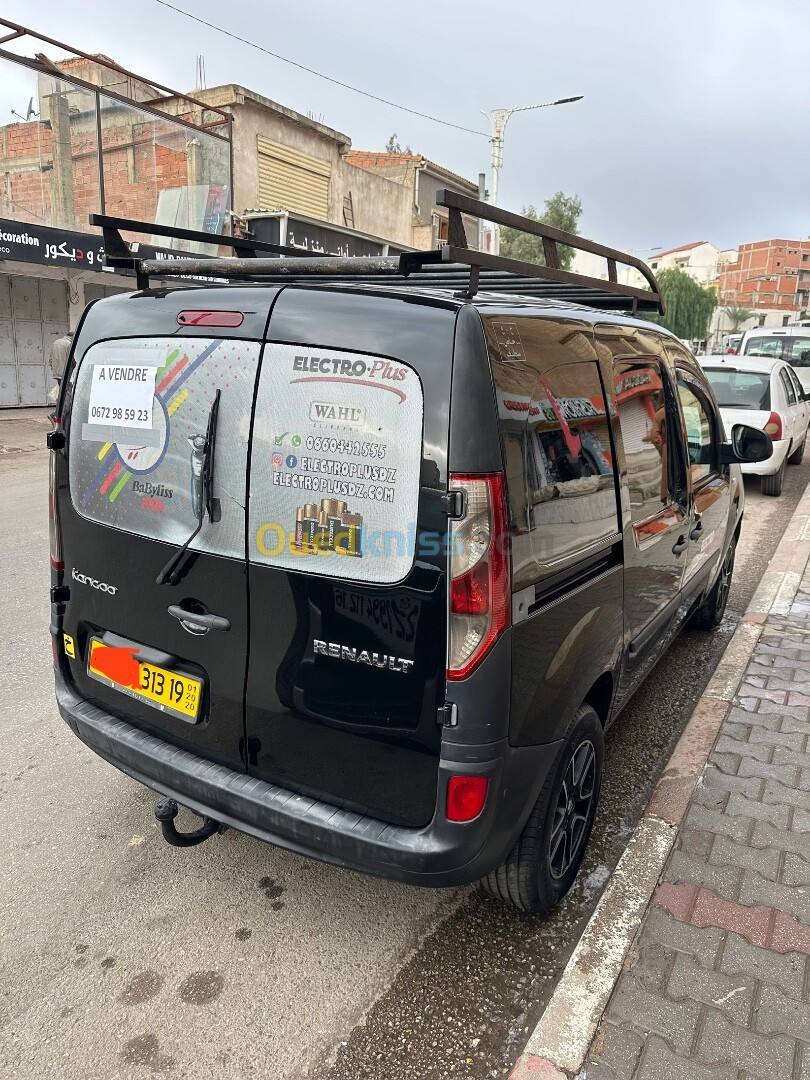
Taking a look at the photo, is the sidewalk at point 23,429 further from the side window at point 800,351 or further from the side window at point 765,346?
the side window at point 800,351

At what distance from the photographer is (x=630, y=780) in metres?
3.56

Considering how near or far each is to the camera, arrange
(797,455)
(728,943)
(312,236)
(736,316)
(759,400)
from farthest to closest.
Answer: (736,316), (312,236), (797,455), (759,400), (728,943)

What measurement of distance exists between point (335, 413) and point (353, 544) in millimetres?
342

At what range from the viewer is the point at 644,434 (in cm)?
312

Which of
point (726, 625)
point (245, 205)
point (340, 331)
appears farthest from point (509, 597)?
point (245, 205)

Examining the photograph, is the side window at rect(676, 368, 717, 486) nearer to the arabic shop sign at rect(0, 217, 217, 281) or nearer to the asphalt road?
the asphalt road

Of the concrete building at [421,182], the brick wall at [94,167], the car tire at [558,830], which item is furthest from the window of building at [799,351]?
the car tire at [558,830]

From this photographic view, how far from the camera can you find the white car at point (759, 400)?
963 centimetres

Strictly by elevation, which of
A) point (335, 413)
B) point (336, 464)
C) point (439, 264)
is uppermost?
point (439, 264)

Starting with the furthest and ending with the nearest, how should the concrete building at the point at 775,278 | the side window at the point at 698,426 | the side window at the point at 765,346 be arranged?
the concrete building at the point at 775,278
the side window at the point at 765,346
the side window at the point at 698,426

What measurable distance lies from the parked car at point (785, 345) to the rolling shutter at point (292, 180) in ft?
39.0

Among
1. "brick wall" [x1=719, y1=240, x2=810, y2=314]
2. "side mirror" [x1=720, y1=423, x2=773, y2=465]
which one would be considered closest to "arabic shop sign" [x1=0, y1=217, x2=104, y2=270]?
"side mirror" [x1=720, y1=423, x2=773, y2=465]

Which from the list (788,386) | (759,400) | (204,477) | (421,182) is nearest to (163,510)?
(204,477)

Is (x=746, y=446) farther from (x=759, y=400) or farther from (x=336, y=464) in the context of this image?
(x=759, y=400)
